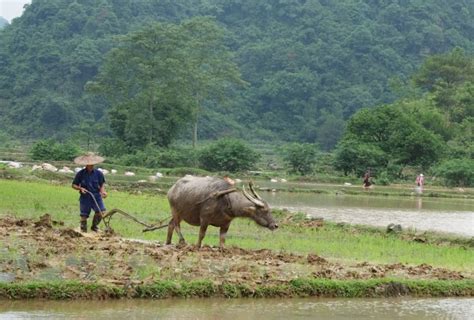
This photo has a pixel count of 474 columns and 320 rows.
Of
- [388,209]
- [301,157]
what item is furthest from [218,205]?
[301,157]

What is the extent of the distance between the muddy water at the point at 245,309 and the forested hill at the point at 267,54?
54.5 meters

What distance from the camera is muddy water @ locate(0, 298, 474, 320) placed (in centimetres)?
806

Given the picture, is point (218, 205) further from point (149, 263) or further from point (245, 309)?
point (245, 309)

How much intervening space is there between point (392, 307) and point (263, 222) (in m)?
3.17

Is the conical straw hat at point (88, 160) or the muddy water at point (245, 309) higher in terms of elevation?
the conical straw hat at point (88, 160)

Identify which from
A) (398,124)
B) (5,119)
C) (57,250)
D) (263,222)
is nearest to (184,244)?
(263,222)

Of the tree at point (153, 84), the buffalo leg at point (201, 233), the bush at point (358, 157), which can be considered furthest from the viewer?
the tree at point (153, 84)

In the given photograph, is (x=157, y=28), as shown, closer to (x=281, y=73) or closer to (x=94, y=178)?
(x=281, y=73)

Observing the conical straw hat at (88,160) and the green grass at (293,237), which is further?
the green grass at (293,237)

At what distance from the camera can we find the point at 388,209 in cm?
2572

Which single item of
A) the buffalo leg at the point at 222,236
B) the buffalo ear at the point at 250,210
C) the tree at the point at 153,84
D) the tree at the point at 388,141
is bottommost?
the buffalo leg at the point at 222,236

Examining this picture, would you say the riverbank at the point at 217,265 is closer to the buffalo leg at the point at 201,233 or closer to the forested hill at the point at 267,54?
the buffalo leg at the point at 201,233

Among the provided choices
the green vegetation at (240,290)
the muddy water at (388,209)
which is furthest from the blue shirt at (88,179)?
the muddy water at (388,209)

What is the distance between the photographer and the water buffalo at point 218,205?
480 inches
